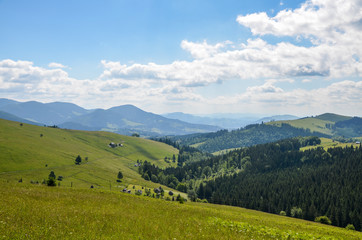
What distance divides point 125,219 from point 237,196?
196 metres

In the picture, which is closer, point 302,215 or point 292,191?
point 302,215

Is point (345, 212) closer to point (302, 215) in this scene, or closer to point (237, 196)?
point (302, 215)

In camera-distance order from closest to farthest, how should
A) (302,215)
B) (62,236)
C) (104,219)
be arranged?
(62,236) → (104,219) → (302,215)

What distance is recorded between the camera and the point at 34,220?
639 inches

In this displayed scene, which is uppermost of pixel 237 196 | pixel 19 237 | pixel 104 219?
pixel 19 237

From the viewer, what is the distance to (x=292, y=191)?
182m

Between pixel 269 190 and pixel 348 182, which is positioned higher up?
pixel 348 182

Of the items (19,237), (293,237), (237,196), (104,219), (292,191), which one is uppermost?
(19,237)

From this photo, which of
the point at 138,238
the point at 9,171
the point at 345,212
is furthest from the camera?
the point at 9,171

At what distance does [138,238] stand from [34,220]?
783 centimetres

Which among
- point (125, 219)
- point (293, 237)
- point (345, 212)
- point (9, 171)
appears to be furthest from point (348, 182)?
point (9, 171)

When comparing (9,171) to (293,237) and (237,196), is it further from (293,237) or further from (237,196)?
(293,237)

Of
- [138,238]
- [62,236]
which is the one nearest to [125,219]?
[138,238]

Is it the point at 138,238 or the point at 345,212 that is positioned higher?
the point at 138,238
